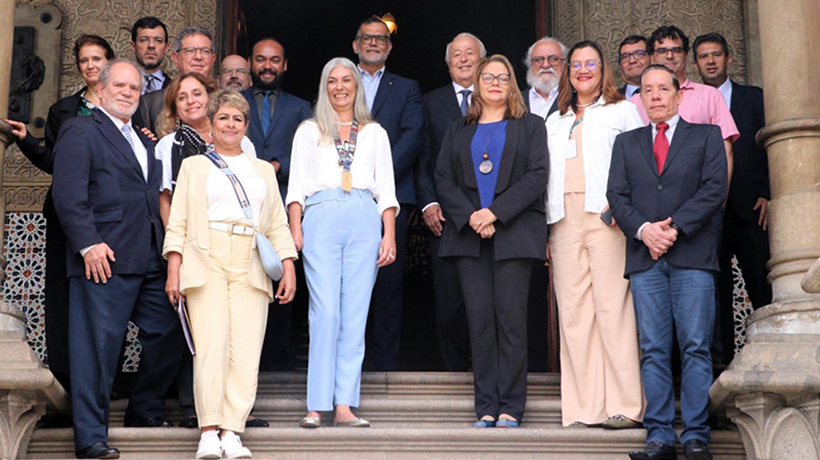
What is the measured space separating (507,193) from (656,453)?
5.37 feet

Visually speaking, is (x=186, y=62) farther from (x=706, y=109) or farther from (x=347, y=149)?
(x=706, y=109)

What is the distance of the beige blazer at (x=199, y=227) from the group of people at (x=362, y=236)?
0.04 ft

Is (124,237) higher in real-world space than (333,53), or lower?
lower

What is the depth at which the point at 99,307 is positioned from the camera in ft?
23.1

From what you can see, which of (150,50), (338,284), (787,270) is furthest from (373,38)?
(787,270)

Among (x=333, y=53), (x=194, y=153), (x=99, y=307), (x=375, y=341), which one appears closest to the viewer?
(x=99, y=307)

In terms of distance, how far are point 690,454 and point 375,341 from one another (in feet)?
7.42

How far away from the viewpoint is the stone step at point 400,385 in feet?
25.5

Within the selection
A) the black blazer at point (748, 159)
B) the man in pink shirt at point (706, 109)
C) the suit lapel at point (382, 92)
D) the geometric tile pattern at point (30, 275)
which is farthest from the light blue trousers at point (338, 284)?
the geometric tile pattern at point (30, 275)

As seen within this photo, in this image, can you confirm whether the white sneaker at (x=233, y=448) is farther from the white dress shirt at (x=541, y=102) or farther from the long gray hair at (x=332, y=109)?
the white dress shirt at (x=541, y=102)

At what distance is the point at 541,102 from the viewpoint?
28.4ft

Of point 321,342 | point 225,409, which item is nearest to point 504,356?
point 321,342

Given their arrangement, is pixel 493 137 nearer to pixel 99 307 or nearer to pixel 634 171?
pixel 634 171

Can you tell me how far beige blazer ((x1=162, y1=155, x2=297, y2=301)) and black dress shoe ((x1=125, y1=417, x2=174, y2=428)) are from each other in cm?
80
